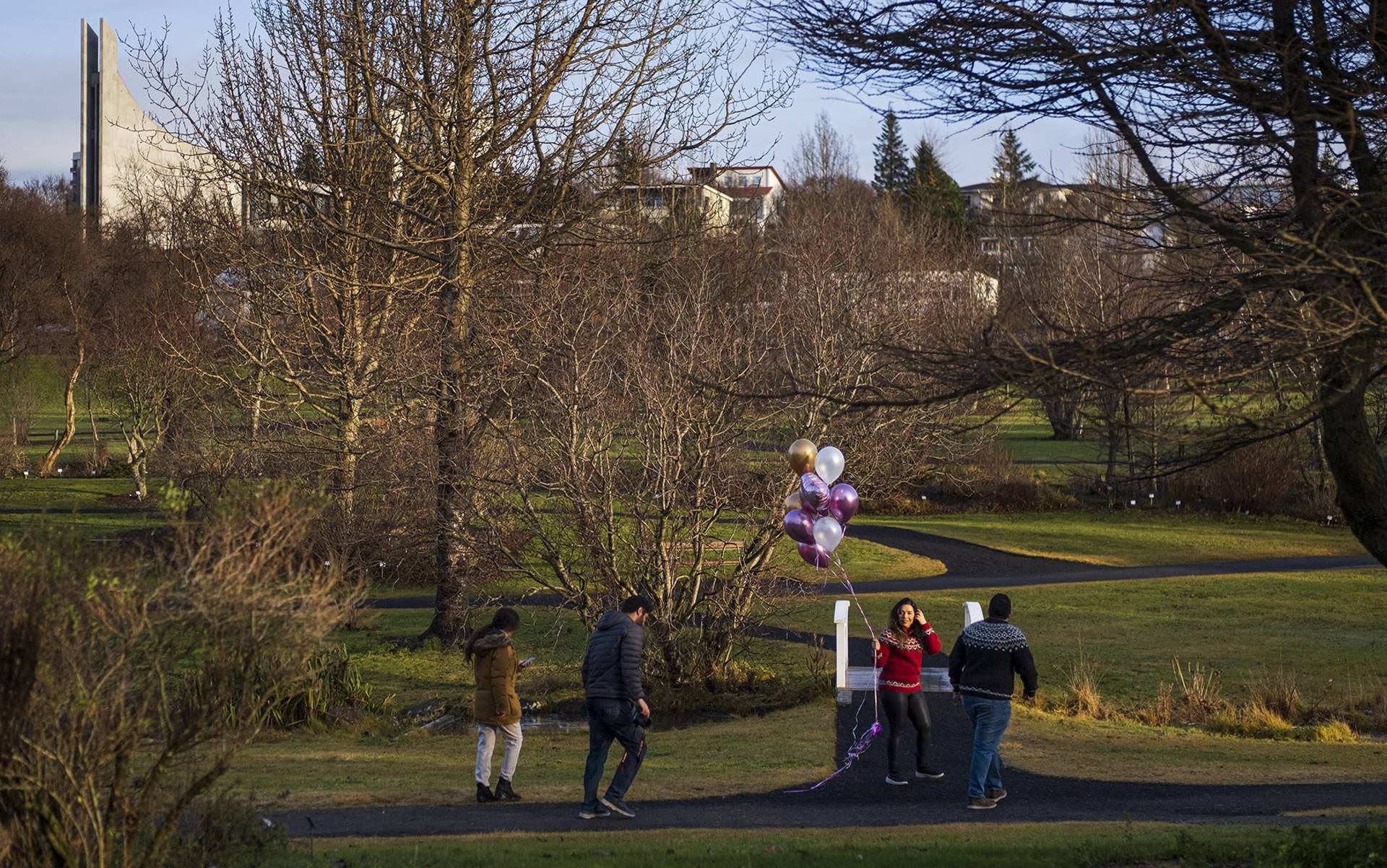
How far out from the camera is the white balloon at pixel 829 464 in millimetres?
13508

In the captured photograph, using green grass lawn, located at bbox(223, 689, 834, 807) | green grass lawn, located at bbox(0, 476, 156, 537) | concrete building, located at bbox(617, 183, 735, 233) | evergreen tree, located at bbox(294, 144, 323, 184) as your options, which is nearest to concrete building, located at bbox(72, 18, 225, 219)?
Result: green grass lawn, located at bbox(0, 476, 156, 537)

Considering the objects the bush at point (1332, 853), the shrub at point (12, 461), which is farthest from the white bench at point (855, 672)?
the shrub at point (12, 461)

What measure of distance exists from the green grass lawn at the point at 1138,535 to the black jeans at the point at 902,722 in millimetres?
19986

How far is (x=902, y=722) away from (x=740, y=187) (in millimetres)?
48504

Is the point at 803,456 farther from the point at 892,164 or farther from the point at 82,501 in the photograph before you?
the point at 892,164

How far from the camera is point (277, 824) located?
21.6 ft

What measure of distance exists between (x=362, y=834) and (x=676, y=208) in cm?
3129

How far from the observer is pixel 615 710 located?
365 inches

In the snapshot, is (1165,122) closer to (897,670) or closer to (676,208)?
(897,670)

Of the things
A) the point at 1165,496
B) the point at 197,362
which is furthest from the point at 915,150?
the point at 197,362

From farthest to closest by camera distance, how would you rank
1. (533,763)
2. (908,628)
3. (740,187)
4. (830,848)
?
(740,187) → (533,763) → (908,628) → (830,848)

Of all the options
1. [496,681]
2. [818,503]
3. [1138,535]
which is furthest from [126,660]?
[1138,535]

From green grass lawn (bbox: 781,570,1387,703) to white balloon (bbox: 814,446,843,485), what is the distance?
481cm

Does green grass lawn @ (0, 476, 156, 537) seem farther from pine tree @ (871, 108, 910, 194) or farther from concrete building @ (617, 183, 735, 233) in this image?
pine tree @ (871, 108, 910, 194)
